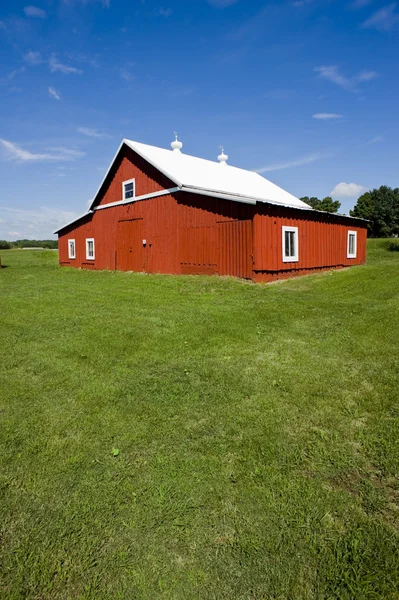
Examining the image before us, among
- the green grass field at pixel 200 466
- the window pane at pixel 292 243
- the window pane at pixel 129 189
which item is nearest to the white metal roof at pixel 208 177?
the window pane at pixel 292 243

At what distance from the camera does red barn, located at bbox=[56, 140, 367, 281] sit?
14.6 meters

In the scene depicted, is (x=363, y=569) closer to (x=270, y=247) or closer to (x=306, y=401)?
(x=306, y=401)

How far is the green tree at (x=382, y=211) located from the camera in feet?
198

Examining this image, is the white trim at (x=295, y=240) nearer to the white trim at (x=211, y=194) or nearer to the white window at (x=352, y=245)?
the white trim at (x=211, y=194)

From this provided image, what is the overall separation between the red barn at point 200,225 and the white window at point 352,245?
0.18ft

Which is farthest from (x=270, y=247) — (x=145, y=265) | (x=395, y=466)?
(x=395, y=466)

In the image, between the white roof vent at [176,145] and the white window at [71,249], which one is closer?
the white roof vent at [176,145]

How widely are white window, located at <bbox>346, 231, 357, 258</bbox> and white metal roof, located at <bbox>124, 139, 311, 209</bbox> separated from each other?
9.77ft

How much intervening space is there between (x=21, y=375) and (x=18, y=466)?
6.91 feet

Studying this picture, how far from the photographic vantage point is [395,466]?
312 cm

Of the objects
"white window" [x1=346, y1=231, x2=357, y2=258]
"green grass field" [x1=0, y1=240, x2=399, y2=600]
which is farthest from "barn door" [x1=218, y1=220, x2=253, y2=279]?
"white window" [x1=346, y1=231, x2=357, y2=258]

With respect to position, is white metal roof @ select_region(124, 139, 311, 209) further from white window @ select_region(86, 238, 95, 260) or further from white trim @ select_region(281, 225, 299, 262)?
white window @ select_region(86, 238, 95, 260)

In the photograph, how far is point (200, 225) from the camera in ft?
52.7

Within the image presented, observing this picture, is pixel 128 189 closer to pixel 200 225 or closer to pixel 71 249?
pixel 200 225
